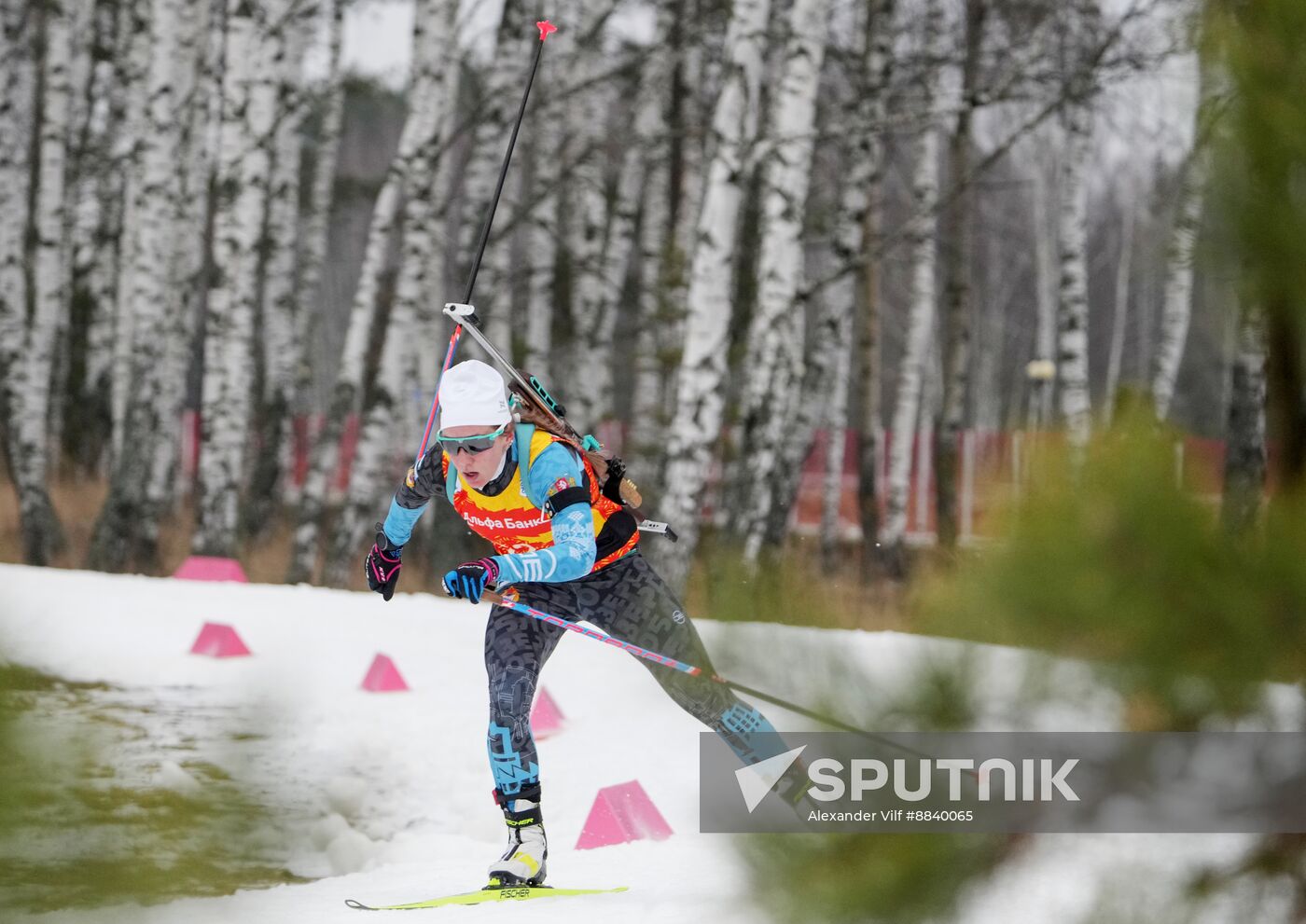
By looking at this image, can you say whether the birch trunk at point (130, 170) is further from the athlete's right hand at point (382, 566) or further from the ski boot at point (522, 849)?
the ski boot at point (522, 849)

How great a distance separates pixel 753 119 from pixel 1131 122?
436cm

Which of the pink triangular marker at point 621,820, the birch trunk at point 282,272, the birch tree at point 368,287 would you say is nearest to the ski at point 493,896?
the pink triangular marker at point 621,820

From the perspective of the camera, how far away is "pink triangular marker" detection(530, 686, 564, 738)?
6742 mm

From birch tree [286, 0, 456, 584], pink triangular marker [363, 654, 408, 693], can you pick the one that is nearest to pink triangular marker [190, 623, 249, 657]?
pink triangular marker [363, 654, 408, 693]

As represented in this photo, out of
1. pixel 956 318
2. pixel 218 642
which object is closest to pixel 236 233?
pixel 218 642

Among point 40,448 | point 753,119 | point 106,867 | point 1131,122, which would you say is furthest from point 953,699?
point 40,448

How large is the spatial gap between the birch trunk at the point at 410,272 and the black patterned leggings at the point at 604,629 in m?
6.77

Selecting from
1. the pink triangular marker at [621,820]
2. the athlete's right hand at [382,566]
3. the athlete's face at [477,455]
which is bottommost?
the pink triangular marker at [621,820]

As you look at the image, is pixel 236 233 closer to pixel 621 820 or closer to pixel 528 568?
pixel 621 820

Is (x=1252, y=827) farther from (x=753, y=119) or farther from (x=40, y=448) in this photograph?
(x=40, y=448)

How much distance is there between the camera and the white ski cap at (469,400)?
414 cm

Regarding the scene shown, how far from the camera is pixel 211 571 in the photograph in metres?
10.2

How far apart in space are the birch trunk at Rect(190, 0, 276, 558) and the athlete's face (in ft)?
24.7

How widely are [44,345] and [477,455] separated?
33.9ft
